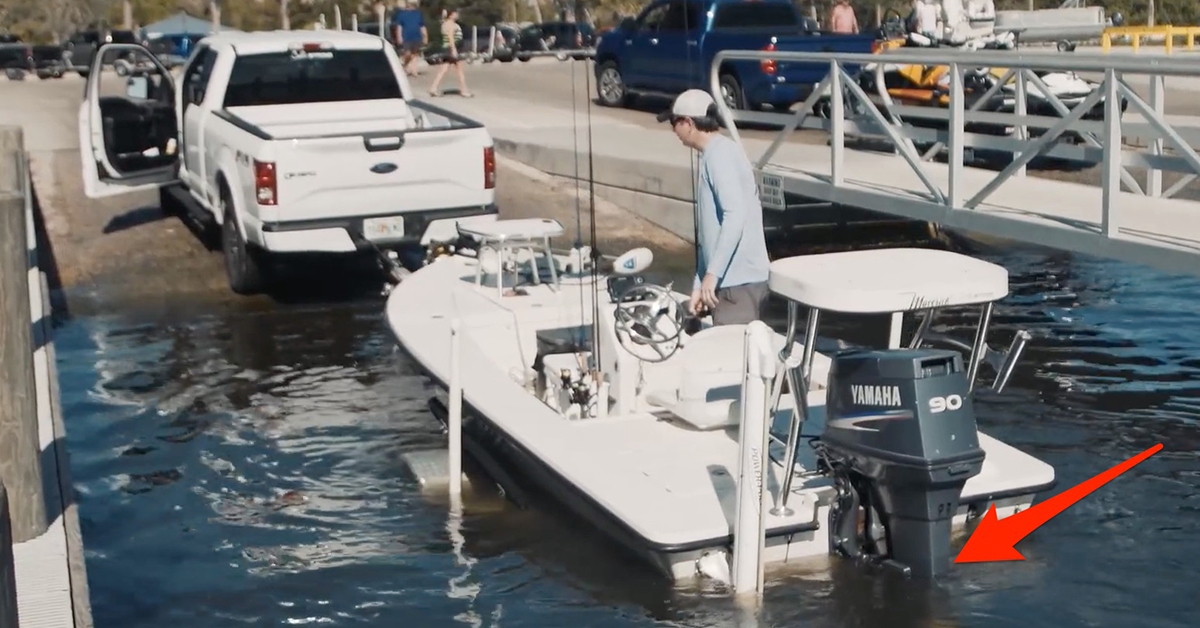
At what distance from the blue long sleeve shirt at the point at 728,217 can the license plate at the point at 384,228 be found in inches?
174

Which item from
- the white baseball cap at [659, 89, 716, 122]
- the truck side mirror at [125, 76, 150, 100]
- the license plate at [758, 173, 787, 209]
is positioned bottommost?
the license plate at [758, 173, 787, 209]

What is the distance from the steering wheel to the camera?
23.2 feet

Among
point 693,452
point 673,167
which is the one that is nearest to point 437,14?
point 673,167

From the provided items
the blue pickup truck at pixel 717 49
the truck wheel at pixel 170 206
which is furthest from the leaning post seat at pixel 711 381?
the blue pickup truck at pixel 717 49

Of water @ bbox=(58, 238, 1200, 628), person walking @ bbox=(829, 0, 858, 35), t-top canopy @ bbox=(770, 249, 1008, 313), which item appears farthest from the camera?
person walking @ bbox=(829, 0, 858, 35)

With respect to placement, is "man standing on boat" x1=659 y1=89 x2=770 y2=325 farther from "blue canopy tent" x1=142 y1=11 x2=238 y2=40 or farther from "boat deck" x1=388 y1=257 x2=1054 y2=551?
"blue canopy tent" x1=142 y1=11 x2=238 y2=40

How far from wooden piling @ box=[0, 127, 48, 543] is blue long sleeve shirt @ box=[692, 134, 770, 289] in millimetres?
2918

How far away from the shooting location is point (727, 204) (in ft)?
22.9

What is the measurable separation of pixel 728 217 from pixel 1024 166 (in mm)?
4301

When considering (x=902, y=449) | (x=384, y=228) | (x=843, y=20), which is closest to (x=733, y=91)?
(x=843, y=20)

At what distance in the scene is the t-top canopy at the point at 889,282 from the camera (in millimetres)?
5676

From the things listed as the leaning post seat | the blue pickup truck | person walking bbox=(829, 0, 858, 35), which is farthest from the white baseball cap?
person walking bbox=(829, 0, 858, 35)

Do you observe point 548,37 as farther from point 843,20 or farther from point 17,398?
point 17,398

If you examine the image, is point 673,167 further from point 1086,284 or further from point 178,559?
point 178,559
